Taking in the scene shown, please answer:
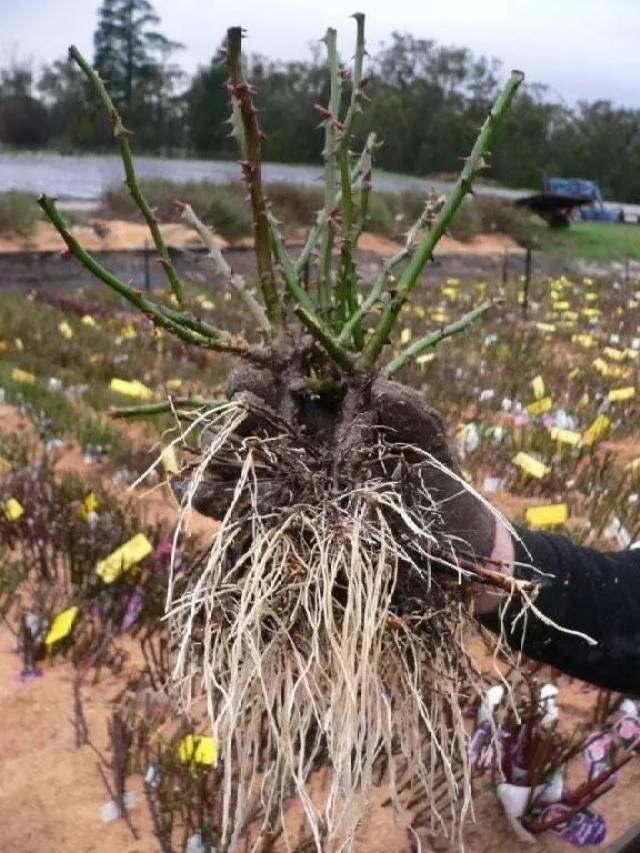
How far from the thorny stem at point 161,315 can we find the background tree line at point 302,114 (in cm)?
1191

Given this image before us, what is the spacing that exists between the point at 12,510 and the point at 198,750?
1.28 m

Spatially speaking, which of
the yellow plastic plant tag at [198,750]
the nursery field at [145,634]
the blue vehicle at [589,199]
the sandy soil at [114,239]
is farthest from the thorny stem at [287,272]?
the blue vehicle at [589,199]

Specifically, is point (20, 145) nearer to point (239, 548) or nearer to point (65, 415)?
point (65, 415)

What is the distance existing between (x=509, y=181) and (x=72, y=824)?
25.2 metres

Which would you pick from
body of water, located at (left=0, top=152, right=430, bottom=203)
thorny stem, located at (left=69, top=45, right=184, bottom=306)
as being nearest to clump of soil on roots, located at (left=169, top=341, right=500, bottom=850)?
thorny stem, located at (left=69, top=45, right=184, bottom=306)

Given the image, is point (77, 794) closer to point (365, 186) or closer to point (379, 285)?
point (379, 285)

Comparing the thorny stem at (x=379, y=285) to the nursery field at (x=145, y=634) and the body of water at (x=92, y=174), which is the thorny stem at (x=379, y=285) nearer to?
the nursery field at (x=145, y=634)

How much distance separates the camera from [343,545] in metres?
1.30

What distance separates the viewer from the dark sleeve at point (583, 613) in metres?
1.59

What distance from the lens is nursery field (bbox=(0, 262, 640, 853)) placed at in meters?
1.89

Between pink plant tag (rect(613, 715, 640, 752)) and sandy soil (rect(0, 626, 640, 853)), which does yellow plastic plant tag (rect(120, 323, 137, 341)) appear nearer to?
sandy soil (rect(0, 626, 640, 853))

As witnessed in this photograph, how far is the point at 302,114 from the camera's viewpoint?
25.6m

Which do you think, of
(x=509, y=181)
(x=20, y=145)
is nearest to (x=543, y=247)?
(x=509, y=181)

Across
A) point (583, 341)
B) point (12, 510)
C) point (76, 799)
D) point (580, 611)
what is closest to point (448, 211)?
point (580, 611)
